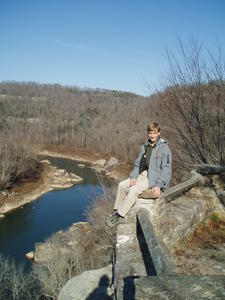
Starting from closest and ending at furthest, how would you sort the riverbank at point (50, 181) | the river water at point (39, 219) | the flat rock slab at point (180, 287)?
the flat rock slab at point (180, 287) < the river water at point (39, 219) < the riverbank at point (50, 181)

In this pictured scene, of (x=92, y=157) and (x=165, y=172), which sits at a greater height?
(x=165, y=172)

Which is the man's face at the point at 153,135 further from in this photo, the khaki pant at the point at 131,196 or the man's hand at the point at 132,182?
the man's hand at the point at 132,182

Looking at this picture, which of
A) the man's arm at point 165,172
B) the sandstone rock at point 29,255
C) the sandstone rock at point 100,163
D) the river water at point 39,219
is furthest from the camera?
the sandstone rock at point 100,163

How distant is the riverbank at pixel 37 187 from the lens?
1374 inches

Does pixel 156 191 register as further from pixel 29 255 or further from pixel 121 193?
pixel 29 255

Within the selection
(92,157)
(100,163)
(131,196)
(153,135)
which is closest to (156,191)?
(131,196)

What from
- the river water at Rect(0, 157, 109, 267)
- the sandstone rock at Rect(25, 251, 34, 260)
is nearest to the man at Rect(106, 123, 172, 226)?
the river water at Rect(0, 157, 109, 267)

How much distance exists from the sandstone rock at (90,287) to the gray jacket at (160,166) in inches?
83.0

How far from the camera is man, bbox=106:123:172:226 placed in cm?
499

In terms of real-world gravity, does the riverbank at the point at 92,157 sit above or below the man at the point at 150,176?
below

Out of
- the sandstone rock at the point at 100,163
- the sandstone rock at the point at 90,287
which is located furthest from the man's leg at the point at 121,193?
the sandstone rock at the point at 100,163

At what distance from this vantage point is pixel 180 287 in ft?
5.97

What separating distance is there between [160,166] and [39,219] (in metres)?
27.3

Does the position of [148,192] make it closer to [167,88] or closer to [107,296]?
[107,296]
